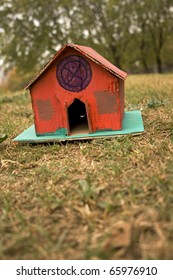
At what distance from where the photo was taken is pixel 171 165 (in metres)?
2.25

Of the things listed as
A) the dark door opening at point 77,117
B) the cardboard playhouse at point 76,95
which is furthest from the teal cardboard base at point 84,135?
the dark door opening at point 77,117

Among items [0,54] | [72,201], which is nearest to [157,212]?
[72,201]

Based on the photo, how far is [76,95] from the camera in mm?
3158

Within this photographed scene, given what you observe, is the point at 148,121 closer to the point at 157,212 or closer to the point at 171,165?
the point at 171,165

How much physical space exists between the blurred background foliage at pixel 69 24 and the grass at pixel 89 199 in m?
16.1

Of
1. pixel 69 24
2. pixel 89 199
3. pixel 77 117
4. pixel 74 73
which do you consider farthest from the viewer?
pixel 69 24

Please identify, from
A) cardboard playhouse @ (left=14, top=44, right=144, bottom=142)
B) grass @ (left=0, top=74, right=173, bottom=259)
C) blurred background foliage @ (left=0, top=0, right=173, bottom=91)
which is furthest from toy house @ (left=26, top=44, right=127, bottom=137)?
blurred background foliage @ (left=0, top=0, right=173, bottom=91)

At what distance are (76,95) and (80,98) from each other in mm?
47

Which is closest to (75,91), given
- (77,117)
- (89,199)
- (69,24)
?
(77,117)

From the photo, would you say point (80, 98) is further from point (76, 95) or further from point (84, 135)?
point (84, 135)

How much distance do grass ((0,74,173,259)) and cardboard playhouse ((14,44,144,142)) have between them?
0.56 ft

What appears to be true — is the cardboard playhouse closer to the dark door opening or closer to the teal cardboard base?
the teal cardboard base

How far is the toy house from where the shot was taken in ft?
10.1

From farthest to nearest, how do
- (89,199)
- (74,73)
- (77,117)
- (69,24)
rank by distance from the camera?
(69,24), (77,117), (74,73), (89,199)
